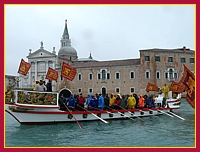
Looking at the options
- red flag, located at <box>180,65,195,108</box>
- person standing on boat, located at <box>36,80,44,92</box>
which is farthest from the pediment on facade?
red flag, located at <box>180,65,195,108</box>

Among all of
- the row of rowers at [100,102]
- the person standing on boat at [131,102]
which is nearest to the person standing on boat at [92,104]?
the row of rowers at [100,102]

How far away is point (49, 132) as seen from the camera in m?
11.0

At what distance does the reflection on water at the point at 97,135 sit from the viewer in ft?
30.0

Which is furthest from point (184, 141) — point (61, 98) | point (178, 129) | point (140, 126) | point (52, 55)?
point (52, 55)

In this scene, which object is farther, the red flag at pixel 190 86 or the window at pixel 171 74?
the window at pixel 171 74

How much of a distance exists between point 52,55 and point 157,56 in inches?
802

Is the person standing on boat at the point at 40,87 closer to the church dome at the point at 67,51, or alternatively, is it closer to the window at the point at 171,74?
the window at the point at 171,74

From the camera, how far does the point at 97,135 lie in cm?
1047

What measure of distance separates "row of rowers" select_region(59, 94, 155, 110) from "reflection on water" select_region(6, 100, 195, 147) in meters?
0.97

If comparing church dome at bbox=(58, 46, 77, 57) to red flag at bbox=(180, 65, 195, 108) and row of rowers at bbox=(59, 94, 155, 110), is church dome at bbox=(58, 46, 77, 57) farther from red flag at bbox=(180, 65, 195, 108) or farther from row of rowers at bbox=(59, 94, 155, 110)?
red flag at bbox=(180, 65, 195, 108)

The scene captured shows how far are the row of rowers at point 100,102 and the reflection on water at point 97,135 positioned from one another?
973 mm

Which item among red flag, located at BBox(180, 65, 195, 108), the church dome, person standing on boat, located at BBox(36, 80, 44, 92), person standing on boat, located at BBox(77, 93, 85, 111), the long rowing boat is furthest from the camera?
the church dome

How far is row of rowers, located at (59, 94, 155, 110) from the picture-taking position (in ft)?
43.6

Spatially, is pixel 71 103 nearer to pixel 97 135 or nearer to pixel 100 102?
pixel 100 102
